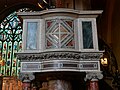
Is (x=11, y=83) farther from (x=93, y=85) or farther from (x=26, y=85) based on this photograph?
(x=93, y=85)

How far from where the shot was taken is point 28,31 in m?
6.84

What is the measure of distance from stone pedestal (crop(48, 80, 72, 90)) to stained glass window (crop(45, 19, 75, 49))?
3.17ft

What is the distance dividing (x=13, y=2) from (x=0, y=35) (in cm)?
245

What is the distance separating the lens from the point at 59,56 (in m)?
6.38

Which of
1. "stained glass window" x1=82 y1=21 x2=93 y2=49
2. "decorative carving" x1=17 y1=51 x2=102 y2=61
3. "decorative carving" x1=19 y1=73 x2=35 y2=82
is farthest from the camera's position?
"stained glass window" x1=82 y1=21 x2=93 y2=49

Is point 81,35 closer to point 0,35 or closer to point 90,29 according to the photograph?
point 90,29

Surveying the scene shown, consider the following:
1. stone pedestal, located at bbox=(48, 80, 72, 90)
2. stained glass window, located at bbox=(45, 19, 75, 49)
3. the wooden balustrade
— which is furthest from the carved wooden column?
the wooden balustrade

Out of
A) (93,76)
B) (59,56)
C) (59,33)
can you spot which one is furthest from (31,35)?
(93,76)

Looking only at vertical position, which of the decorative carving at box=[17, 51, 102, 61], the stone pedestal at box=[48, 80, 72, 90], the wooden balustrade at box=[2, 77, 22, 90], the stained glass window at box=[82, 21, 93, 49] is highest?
the stained glass window at box=[82, 21, 93, 49]

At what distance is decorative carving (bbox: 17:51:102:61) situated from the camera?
20.9 feet

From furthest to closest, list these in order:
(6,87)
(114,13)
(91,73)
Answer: (6,87) < (114,13) < (91,73)

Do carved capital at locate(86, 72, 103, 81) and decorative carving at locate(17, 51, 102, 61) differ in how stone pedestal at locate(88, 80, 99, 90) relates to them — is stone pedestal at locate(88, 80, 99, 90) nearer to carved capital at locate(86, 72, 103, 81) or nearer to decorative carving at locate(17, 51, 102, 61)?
carved capital at locate(86, 72, 103, 81)

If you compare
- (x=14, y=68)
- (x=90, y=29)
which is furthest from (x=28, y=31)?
(x=14, y=68)

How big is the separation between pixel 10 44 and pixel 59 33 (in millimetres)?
11964
